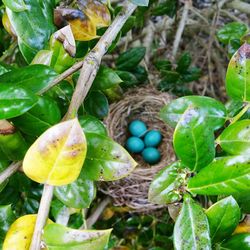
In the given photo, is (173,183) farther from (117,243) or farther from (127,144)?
(127,144)

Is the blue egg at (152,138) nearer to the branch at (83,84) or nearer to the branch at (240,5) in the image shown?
the branch at (240,5)

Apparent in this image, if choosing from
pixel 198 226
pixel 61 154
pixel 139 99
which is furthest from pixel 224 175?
pixel 139 99

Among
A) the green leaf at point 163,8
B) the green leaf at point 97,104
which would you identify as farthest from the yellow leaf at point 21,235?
the green leaf at point 163,8

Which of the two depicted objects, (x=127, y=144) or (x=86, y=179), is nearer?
(x=86, y=179)

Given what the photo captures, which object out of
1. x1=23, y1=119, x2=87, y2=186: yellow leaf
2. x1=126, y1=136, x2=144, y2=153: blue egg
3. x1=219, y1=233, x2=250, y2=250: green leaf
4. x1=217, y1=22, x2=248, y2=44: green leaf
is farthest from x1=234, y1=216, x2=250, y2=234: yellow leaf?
x1=126, y1=136, x2=144, y2=153: blue egg

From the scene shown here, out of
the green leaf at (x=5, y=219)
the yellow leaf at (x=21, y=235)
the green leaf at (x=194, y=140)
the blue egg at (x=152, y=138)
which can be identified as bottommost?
the blue egg at (x=152, y=138)

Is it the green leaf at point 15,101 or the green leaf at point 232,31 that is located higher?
the green leaf at point 15,101

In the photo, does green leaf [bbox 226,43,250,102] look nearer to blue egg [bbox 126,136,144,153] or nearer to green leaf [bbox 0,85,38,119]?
green leaf [bbox 0,85,38,119]

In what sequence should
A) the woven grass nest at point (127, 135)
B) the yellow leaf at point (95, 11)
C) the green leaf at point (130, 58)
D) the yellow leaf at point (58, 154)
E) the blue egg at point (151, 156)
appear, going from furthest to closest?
the blue egg at point (151, 156), the woven grass nest at point (127, 135), the green leaf at point (130, 58), the yellow leaf at point (95, 11), the yellow leaf at point (58, 154)
